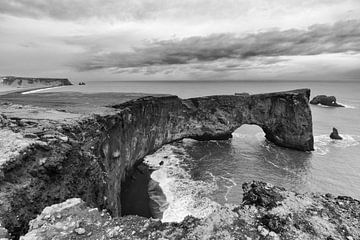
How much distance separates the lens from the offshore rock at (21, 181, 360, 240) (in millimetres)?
6219

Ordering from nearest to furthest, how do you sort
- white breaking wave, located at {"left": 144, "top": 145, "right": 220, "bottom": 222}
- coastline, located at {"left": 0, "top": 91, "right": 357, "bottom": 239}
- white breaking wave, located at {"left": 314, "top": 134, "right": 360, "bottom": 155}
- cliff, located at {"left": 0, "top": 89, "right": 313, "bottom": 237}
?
1. coastline, located at {"left": 0, "top": 91, "right": 357, "bottom": 239}
2. cliff, located at {"left": 0, "top": 89, "right": 313, "bottom": 237}
3. white breaking wave, located at {"left": 144, "top": 145, "right": 220, "bottom": 222}
4. white breaking wave, located at {"left": 314, "top": 134, "right": 360, "bottom": 155}

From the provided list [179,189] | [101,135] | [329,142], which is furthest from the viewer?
[329,142]

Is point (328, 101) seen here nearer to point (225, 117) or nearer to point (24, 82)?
point (225, 117)

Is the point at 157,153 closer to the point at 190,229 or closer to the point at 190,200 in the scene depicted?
the point at 190,200

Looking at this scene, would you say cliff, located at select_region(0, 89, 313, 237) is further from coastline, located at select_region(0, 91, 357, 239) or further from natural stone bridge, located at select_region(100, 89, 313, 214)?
natural stone bridge, located at select_region(100, 89, 313, 214)

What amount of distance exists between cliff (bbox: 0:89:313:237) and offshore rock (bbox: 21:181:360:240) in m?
1.71

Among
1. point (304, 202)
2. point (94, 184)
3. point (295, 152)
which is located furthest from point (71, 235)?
point (295, 152)

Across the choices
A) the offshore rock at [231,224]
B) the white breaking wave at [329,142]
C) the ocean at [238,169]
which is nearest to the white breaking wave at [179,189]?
the ocean at [238,169]

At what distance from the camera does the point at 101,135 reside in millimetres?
15266

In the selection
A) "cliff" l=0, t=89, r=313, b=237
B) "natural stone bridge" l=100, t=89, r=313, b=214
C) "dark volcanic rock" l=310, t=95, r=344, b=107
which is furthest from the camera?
"dark volcanic rock" l=310, t=95, r=344, b=107

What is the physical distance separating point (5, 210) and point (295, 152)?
38.8 m

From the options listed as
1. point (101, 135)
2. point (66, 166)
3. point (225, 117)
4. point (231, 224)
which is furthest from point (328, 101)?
point (66, 166)

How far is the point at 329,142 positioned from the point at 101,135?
4114 centimetres

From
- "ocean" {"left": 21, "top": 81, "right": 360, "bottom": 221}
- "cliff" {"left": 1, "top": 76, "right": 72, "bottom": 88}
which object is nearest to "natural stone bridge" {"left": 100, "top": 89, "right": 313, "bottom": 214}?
"ocean" {"left": 21, "top": 81, "right": 360, "bottom": 221}
